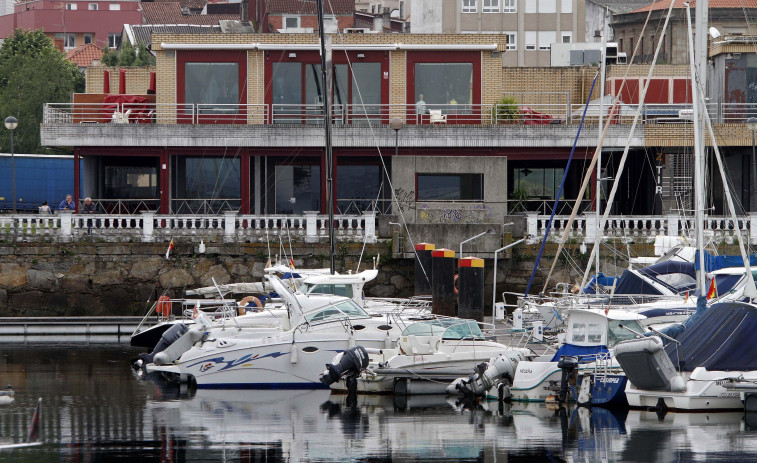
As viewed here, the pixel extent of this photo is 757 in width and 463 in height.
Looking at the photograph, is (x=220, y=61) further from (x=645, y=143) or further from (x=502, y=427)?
(x=502, y=427)

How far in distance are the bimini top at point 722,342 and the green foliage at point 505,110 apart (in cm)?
2049

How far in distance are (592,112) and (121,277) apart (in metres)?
18.1

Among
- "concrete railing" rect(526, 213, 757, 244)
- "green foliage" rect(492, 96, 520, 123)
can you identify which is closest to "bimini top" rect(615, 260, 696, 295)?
"concrete railing" rect(526, 213, 757, 244)

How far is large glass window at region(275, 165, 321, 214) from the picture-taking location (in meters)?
46.0

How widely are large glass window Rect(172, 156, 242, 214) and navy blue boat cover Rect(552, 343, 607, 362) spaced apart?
20.9 m

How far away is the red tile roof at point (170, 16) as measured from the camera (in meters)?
100

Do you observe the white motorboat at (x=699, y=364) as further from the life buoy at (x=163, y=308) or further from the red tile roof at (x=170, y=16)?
the red tile roof at (x=170, y=16)

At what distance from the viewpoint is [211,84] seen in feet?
150

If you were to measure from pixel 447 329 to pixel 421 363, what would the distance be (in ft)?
4.46

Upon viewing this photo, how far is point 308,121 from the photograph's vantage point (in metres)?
45.6

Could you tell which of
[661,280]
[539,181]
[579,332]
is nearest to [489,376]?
[579,332]

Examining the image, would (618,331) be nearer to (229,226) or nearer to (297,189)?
(229,226)

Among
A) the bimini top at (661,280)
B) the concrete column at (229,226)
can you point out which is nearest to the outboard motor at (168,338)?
the concrete column at (229,226)

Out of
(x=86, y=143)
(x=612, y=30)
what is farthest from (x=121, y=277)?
(x=612, y=30)
